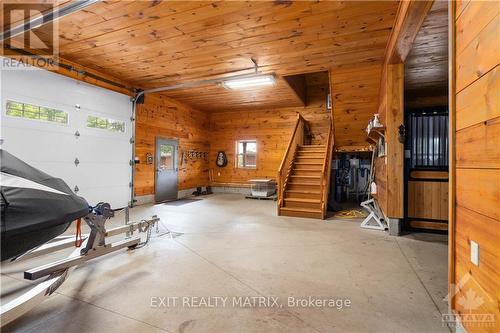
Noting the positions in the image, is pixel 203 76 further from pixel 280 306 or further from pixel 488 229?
pixel 488 229

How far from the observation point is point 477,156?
51.0 inches

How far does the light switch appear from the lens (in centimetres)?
129

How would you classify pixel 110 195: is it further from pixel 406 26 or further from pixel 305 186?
pixel 406 26

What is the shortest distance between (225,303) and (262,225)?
2599 mm

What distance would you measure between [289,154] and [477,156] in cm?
562

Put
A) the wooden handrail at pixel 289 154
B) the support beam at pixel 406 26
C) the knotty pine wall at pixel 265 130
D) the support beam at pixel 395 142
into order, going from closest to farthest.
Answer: the support beam at pixel 406 26 → the support beam at pixel 395 142 → the wooden handrail at pixel 289 154 → the knotty pine wall at pixel 265 130

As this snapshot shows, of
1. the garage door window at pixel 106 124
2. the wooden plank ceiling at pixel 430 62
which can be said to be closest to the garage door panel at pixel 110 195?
the garage door window at pixel 106 124

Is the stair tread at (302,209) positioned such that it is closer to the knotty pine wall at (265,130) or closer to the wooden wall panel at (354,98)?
the wooden wall panel at (354,98)

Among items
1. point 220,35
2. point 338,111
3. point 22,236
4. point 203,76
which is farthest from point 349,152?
point 22,236

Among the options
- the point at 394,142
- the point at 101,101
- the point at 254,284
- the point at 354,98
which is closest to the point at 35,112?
the point at 101,101

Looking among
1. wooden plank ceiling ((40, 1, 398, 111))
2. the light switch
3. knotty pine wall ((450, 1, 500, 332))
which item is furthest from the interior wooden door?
the light switch

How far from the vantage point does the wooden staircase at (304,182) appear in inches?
209

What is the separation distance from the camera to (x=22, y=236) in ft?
4.83

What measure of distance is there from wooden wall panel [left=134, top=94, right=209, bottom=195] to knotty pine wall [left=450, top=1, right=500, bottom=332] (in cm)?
642
